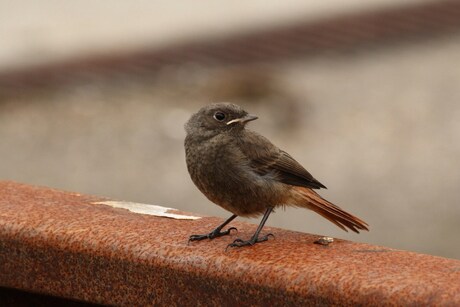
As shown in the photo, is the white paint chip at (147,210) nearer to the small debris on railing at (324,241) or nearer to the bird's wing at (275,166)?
the bird's wing at (275,166)

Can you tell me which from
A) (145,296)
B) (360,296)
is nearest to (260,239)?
(145,296)

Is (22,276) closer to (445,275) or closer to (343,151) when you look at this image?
(445,275)

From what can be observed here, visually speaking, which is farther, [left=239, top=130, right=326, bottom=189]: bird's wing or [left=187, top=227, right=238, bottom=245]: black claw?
[left=239, top=130, right=326, bottom=189]: bird's wing

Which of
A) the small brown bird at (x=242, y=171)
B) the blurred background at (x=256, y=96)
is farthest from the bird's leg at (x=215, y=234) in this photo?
the blurred background at (x=256, y=96)

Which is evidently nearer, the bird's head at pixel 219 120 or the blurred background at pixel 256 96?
the bird's head at pixel 219 120

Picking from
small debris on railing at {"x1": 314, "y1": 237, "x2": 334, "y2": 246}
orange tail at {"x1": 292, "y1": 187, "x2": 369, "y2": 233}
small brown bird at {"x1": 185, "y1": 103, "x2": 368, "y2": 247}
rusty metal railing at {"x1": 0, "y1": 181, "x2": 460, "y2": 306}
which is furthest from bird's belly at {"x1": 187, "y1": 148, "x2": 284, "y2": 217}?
small debris on railing at {"x1": 314, "y1": 237, "x2": 334, "y2": 246}

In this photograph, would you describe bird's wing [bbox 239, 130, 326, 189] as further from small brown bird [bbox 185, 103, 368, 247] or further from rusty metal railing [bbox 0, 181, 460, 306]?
rusty metal railing [bbox 0, 181, 460, 306]

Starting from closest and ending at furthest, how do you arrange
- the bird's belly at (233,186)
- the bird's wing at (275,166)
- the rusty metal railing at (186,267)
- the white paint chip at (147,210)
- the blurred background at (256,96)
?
the rusty metal railing at (186,267) → the white paint chip at (147,210) → the bird's belly at (233,186) → the bird's wing at (275,166) → the blurred background at (256,96)
